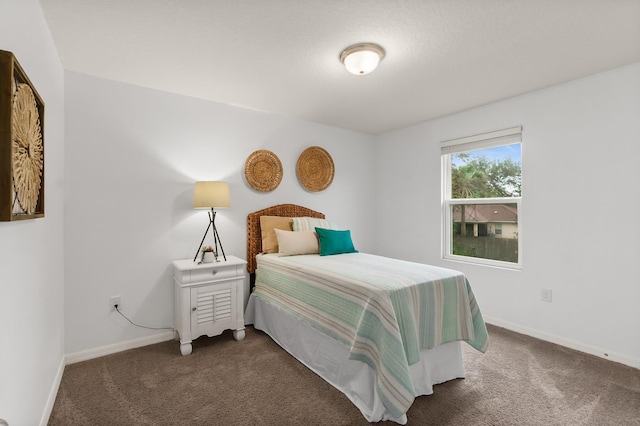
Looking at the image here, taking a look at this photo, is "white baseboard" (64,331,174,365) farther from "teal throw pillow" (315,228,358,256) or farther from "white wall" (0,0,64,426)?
"teal throw pillow" (315,228,358,256)

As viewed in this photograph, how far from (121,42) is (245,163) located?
1575 mm

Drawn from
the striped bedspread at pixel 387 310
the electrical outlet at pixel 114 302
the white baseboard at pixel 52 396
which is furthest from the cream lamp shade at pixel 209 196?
the white baseboard at pixel 52 396

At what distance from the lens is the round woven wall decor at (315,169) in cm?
398

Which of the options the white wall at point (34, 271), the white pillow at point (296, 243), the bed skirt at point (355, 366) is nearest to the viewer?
the white wall at point (34, 271)

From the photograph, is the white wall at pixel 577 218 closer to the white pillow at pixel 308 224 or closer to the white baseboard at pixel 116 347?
the white pillow at pixel 308 224

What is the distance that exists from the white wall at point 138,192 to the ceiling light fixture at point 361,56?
5.27 feet

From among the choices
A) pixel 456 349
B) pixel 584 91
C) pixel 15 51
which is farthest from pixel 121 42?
pixel 584 91

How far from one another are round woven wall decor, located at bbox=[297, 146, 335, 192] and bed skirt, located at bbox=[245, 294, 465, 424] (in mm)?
1792

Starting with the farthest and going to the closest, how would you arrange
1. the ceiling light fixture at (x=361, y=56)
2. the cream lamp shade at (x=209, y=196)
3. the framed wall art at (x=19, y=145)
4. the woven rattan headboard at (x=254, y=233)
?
the woven rattan headboard at (x=254, y=233)
the cream lamp shade at (x=209, y=196)
the ceiling light fixture at (x=361, y=56)
the framed wall art at (x=19, y=145)

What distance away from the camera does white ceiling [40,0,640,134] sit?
5.98ft

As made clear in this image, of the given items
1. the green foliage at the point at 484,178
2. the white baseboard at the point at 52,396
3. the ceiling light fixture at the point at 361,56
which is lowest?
the white baseboard at the point at 52,396

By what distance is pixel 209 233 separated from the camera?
3.27m

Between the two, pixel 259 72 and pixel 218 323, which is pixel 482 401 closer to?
pixel 218 323

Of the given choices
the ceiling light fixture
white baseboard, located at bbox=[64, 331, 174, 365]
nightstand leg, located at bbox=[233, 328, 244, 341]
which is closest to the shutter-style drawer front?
nightstand leg, located at bbox=[233, 328, 244, 341]
